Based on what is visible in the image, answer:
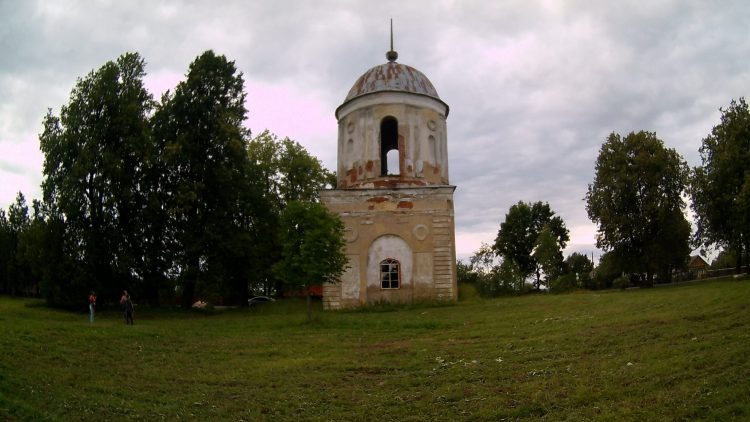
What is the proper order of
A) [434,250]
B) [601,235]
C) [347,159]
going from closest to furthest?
[434,250]
[347,159]
[601,235]

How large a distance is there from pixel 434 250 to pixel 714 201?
59.8 feet

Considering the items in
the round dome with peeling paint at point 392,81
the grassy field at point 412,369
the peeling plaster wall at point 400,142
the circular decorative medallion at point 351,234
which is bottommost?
the grassy field at point 412,369

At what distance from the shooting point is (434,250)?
26703 mm

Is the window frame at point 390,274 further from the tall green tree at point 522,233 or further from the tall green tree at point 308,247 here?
the tall green tree at point 522,233

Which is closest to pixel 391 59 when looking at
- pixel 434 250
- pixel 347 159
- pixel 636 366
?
pixel 347 159

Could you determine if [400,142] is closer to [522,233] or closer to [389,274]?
[389,274]

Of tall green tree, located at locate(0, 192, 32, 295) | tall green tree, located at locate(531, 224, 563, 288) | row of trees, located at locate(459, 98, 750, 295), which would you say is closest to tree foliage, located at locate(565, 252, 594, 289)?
tall green tree, located at locate(531, 224, 563, 288)

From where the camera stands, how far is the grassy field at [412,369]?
9.41 meters

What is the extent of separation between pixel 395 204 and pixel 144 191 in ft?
41.0

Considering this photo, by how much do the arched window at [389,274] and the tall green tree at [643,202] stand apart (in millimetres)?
15890

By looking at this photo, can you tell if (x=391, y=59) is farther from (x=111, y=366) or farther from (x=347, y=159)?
(x=111, y=366)

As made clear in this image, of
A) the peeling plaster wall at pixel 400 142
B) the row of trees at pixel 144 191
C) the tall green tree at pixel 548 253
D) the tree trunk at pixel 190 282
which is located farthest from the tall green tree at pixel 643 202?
the tree trunk at pixel 190 282

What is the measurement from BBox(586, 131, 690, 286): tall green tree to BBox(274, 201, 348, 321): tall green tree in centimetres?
2057

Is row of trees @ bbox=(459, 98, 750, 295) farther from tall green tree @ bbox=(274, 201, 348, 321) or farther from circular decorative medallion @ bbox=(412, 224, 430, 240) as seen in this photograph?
tall green tree @ bbox=(274, 201, 348, 321)
